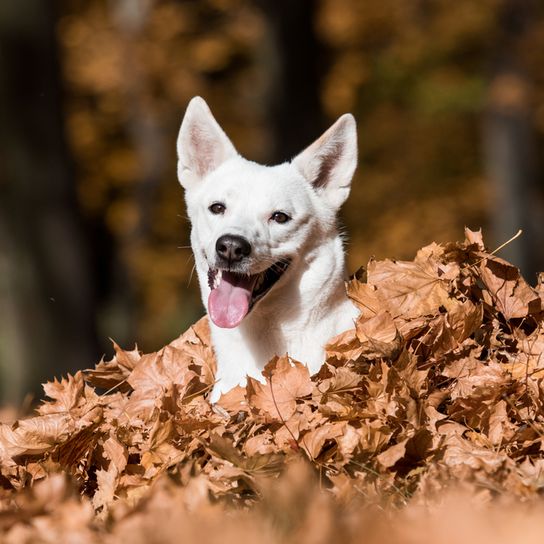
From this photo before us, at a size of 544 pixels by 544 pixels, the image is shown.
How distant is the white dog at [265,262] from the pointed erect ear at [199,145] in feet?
0.04

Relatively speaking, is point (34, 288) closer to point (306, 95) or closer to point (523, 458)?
point (306, 95)

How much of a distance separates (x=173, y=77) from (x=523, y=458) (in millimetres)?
18185

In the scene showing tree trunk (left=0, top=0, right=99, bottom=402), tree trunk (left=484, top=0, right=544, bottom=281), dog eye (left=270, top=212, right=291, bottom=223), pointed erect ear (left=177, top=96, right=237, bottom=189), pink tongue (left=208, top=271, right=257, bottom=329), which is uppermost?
pointed erect ear (left=177, top=96, right=237, bottom=189)

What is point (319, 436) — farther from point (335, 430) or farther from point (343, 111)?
point (343, 111)

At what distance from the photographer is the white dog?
4.20 meters

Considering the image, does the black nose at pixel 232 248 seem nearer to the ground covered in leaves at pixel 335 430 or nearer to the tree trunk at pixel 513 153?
the ground covered in leaves at pixel 335 430

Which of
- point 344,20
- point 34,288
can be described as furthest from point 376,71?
point 34,288

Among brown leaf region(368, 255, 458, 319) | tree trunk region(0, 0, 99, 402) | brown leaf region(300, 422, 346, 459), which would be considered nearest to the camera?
brown leaf region(300, 422, 346, 459)

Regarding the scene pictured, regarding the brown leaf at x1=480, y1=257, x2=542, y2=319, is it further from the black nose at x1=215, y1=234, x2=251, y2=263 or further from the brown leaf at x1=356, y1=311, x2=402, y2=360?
the black nose at x1=215, y1=234, x2=251, y2=263

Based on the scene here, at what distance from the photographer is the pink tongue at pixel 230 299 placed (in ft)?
13.6

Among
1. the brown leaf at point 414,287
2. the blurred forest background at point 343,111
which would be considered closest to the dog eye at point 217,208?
the brown leaf at point 414,287

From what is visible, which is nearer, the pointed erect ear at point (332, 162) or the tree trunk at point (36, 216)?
the pointed erect ear at point (332, 162)

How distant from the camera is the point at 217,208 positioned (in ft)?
14.8

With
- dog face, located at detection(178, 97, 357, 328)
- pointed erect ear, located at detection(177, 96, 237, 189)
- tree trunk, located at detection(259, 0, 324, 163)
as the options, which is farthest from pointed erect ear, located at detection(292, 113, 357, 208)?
tree trunk, located at detection(259, 0, 324, 163)
